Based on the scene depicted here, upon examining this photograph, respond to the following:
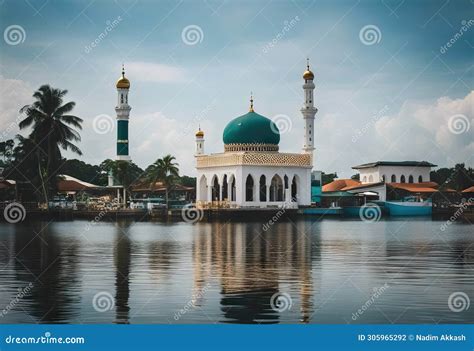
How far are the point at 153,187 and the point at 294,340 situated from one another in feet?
150

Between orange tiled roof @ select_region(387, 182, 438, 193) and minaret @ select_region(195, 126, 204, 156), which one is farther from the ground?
minaret @ select_region(195, 126, 204, 156)

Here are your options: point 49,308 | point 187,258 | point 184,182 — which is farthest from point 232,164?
point 49,308

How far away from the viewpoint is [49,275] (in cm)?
1462

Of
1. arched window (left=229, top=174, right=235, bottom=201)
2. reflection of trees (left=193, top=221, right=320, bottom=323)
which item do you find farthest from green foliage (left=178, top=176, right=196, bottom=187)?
reflection of trees (left=193, top=221, right=320, bottom=323)

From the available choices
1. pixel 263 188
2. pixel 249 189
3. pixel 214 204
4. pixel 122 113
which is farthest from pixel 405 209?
pixel 122 113

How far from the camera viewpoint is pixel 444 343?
9117 millimetres

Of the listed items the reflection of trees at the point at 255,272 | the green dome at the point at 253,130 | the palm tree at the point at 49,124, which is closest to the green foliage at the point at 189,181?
the green dome at the point at 253,130

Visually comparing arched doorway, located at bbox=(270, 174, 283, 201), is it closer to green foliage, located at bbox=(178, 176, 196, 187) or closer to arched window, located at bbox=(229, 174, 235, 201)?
arched window, located at bbox=(229, 174, 235, 201)

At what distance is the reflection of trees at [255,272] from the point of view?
10914mm

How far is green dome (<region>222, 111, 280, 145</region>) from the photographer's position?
5400cm

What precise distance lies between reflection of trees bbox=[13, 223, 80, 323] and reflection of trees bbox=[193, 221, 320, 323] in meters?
1.82

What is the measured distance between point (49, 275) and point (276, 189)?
42.8 metres

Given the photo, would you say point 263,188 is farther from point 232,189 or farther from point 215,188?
point 215,188

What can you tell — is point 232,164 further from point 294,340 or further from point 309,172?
Result: point 294,340
